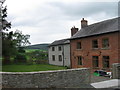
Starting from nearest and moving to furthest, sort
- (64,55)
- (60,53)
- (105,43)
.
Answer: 1. (105,43)
2. (64,55)
3. (60,53)

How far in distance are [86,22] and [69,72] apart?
60.2 ft

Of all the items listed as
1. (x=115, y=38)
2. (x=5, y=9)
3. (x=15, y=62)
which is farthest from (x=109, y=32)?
(x=15, y=62)

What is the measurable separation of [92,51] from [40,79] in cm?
1249

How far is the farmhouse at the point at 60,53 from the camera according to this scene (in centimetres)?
2950

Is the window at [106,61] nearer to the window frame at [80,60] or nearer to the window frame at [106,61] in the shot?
the window frame at [106,61]

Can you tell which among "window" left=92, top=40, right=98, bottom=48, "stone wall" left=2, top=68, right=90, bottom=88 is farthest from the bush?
"stone wall" left=2, top=68, right=90, bottom=88

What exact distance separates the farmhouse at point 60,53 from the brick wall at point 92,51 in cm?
517

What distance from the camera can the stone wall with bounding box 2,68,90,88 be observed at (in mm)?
9055

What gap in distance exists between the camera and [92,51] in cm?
1978

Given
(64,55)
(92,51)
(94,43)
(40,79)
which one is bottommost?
(40,79)

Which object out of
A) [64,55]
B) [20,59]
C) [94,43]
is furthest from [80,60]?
[20,59]

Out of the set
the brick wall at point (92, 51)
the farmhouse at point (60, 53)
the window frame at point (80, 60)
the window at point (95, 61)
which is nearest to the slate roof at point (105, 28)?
the brick wall at point (92, 51)

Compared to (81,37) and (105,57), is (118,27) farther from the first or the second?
(81,37)

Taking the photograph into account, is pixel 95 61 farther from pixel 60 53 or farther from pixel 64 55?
pixel 60 53
